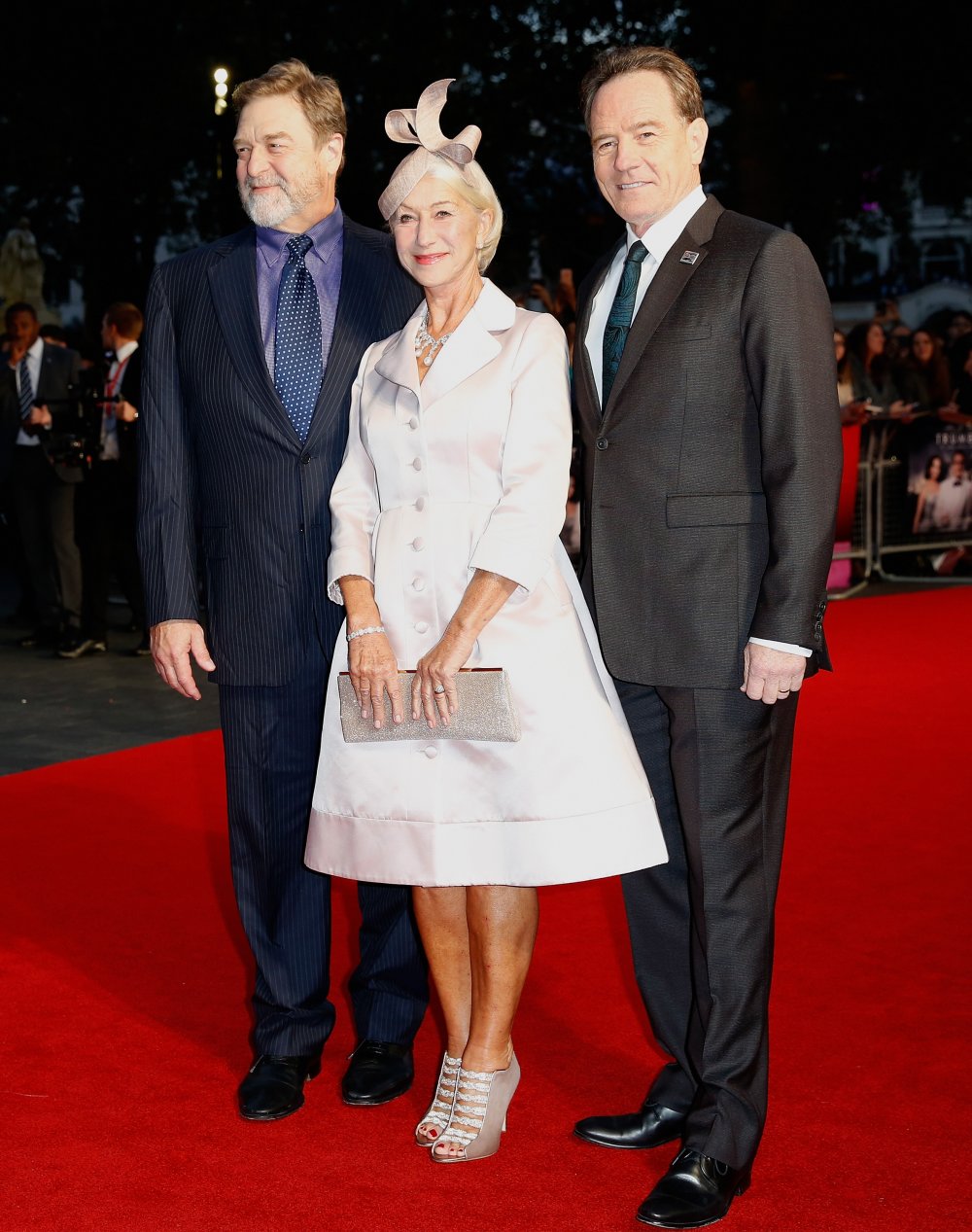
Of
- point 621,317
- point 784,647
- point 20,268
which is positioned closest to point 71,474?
point 621,317

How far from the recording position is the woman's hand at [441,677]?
289 centimetres

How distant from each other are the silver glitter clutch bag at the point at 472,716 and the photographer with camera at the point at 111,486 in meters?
6.18

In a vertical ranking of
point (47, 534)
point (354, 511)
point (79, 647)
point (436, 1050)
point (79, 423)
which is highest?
point (354, 511)

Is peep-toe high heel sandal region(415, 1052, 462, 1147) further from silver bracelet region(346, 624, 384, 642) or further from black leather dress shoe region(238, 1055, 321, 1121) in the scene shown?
silver bracelet region(346, 624, 384, 642)

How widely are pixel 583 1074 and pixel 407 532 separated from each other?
131 cm

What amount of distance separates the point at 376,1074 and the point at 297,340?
158cm

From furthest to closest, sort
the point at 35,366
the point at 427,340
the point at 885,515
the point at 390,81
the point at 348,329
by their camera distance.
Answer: the point at 390,81 < the point at 885,515 < the point at 35,366 < the point at 348,329 < the point at 427,340

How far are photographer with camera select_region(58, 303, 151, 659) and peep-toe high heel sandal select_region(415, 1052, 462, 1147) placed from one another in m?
6.26

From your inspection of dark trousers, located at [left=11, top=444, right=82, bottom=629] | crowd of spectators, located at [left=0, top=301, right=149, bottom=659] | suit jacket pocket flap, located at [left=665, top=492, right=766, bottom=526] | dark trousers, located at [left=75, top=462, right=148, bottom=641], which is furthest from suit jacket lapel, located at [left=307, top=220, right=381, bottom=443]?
dark trousers, located at [left=11, top=444, right=82, bottom=629]

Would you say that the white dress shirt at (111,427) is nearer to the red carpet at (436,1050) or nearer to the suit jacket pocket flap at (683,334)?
the red carpet at (436,1050)

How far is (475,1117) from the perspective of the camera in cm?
304

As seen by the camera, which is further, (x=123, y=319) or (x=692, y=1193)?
(x=123, y=319)

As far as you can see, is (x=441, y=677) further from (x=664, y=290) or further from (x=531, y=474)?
(x=664, y=290)

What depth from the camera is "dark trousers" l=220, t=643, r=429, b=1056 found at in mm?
3408
